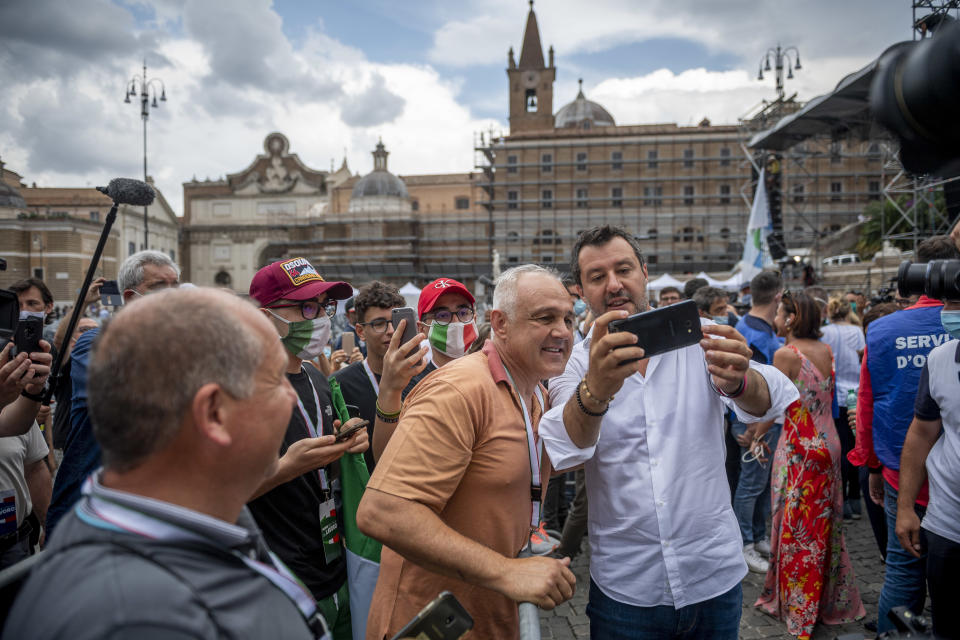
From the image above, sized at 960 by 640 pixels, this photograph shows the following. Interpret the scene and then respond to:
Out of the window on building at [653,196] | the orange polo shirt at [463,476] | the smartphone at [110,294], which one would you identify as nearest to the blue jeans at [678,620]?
the orange polo shirt at [463,476]

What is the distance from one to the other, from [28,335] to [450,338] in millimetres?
2287

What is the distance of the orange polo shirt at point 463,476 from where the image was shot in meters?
1.83

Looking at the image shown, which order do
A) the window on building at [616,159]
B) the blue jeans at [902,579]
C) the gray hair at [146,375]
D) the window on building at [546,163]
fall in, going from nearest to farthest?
the gray hair at [146,375]
the blue jeans at [902,579]
the window on building at [616,159]
the window on building at [546,163]

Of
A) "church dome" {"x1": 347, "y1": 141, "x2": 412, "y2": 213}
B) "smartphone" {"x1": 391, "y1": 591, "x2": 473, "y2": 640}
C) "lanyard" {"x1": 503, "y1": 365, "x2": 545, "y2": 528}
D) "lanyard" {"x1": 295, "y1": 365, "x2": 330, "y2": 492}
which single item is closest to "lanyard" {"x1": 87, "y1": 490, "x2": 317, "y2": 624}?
"smartphone" {"x1": 391, "y1": 591, "x2": 473, "y2": 640}

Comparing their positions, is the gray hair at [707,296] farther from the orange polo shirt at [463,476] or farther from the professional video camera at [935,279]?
the orange polo shirt at [463,476]

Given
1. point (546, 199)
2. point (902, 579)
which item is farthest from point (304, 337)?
point (546, 199)

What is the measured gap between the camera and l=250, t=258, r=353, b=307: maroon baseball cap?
307 cm

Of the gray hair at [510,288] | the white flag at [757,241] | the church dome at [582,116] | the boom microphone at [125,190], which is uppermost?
the church dome at [582,116]

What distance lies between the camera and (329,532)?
2811 mm

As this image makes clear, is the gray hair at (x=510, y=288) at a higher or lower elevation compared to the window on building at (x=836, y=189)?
lower

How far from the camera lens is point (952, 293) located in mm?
2139

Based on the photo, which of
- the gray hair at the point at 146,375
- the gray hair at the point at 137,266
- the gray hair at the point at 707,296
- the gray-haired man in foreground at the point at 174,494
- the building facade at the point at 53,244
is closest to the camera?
the gray-haired man in foreground at the point at 174,494

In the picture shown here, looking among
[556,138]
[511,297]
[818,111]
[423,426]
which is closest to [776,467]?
[511,297]

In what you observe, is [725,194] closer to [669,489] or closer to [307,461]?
[669,489]
